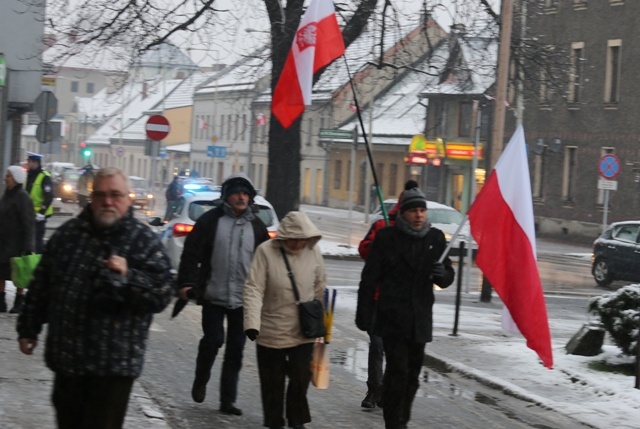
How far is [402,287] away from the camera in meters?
8.78

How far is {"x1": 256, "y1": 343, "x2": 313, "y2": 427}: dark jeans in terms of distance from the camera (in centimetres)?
879

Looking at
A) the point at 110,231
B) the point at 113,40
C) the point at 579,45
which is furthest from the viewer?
the point at 579,45

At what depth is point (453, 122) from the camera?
2591 inches

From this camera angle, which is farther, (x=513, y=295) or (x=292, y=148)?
(x=292, y=148)

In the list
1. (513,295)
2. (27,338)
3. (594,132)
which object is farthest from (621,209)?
(27,338)

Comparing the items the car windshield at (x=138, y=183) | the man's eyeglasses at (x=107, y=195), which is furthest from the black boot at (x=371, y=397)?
the car windshield at (x=138, y=183)

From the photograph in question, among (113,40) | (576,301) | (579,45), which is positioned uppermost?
(579,45)

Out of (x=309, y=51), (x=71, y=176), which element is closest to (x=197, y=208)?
(x=309, y=51)

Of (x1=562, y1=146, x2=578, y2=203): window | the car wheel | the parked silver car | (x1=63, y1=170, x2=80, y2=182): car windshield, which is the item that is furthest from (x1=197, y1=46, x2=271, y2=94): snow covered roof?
(x1=63, y1=170, x2=80, y2=182): car windshield

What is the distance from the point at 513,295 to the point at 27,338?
211 inches

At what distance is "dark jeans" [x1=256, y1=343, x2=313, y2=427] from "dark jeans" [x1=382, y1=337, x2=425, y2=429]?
21.6 inches

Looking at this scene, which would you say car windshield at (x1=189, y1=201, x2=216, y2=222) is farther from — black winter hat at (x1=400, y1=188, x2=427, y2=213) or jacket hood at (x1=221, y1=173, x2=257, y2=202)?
black winter hat at (x1=400, y1=188, x2=427, y2=213)

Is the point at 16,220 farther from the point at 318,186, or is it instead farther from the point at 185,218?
the point at 318,186

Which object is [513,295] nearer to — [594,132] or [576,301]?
[576,301]
